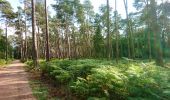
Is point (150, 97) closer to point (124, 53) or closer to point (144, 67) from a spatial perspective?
point (144, 67)

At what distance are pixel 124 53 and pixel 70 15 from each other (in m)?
17.6

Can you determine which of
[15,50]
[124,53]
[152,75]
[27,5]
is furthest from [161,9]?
[15,50]

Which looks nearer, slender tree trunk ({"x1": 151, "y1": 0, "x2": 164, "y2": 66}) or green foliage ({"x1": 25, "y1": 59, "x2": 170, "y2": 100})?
green foliage ({"x1": 25, "y1": 59, "x2": 170, "y2": 100})

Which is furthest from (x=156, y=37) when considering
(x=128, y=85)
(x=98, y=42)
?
(x=98, y=42)

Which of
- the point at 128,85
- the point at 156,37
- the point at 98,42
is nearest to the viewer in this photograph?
the point at 128,85

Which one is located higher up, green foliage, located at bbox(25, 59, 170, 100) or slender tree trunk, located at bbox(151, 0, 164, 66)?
slender tree trunk, located at bbox(151, 0, 164, 66)

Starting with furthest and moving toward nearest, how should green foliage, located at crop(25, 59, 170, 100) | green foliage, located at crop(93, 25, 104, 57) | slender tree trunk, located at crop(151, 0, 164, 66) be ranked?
1. green foliage, located at crop(93, 25, 104, 57)
2. slender tree trunk, located at crop(151, 0, 164, 66)
3. green foliage, located at crop(25, 59, 170, 100)

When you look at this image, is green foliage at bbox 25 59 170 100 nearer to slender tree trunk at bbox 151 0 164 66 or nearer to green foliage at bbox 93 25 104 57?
slender tree trunk at bbox 151 0 164 66

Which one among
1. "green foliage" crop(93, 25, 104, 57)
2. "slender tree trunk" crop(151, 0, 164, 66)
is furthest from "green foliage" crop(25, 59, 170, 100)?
"green foliage" crop(93, 25, 104, 57)

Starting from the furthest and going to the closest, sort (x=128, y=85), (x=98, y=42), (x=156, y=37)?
(x=98, y=42), (x=156, y=37), (x=128, y=85)

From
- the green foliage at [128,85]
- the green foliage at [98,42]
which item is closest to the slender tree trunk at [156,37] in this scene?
the green foliage at [128,85]

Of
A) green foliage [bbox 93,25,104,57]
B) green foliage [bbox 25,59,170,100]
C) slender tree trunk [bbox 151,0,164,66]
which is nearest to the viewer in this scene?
green foliage [bbox 25,59,170,100]

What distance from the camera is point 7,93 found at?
14.5 meters

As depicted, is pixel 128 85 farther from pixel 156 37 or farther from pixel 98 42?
pixel 98 42
